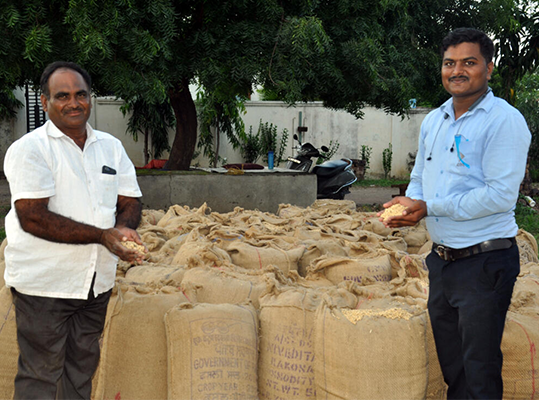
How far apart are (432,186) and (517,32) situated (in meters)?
8.16

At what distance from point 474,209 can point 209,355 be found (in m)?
1.24

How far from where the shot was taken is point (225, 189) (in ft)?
25.3

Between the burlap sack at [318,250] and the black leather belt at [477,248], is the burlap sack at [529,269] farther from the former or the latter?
the black leather belt at [477,248]

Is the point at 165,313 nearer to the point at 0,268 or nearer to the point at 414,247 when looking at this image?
the point at 0,268

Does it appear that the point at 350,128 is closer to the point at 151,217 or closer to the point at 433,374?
the point at 151,217

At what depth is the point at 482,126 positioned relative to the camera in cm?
199

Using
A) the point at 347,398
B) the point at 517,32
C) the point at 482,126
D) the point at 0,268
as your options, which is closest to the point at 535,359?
the point at 347,398

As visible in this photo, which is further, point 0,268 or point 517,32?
point 517,32

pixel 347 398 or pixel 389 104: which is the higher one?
pixel 389 104

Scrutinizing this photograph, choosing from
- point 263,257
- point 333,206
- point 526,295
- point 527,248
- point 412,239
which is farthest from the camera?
point 333,206

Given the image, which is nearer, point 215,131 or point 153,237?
point 153,237

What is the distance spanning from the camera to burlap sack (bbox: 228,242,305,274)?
3.35 meters

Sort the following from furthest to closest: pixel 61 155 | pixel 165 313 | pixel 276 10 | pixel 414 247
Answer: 1. pixel 276 10
2. pixel 414 247
3. pixel 165 313
4. pixel 61 155

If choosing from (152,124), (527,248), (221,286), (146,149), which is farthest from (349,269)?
(146,149)
